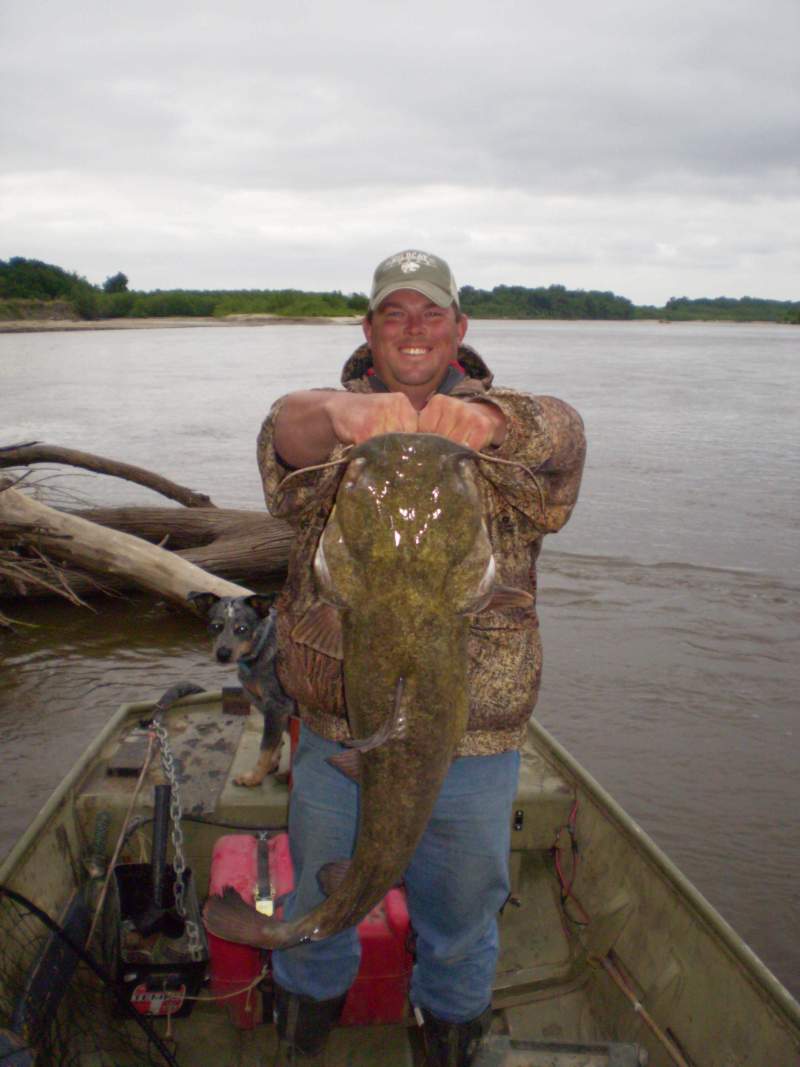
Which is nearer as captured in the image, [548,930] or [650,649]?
[548,930]

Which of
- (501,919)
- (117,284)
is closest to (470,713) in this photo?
(501,919)

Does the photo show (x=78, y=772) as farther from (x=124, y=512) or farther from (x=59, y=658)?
(x=124, y=512)

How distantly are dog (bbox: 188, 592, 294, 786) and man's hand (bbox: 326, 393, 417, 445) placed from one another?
97.5 inches

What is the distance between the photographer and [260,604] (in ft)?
19.2

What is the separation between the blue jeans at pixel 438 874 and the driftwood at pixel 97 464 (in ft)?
33.6

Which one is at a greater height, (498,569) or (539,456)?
(539,456)

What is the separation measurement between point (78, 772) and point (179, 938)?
3.34 ft

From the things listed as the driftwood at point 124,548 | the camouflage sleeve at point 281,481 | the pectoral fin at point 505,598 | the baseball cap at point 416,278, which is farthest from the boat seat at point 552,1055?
the driftwood at point 124,548

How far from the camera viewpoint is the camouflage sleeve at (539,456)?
2467 mm

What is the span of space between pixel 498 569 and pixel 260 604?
3326 millimetres

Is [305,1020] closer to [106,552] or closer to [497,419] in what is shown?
[497,419]

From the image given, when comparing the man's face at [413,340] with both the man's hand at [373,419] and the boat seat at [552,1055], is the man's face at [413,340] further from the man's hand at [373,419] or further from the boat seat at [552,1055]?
the boat seat at [552,1055]

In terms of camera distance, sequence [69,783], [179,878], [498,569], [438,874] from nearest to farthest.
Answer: [498,569]
[438,874]
[179,878]
[69,783]

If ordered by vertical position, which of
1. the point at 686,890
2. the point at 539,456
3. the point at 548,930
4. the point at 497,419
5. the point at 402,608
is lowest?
the point at 548,930
